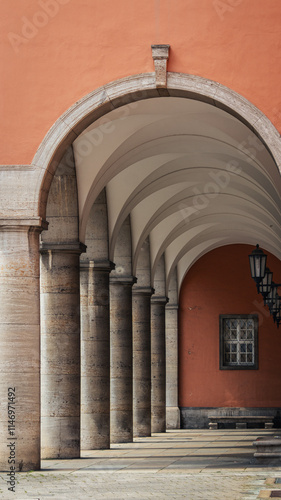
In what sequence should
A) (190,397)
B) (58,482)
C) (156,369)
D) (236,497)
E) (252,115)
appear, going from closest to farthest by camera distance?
(236,497), (58,482), (252,115), (156,369), (190,397)

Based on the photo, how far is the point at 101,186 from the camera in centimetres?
1678

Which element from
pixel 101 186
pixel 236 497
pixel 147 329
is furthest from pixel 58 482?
pixel 147 329

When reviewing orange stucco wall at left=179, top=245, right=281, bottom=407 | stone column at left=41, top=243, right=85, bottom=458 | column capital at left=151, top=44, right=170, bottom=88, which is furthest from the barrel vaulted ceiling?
orange stucco wall at left=179, top=245, right=281, bottom=407

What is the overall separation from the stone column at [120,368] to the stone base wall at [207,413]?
10206mm

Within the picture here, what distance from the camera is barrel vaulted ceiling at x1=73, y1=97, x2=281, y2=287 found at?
50.5ft

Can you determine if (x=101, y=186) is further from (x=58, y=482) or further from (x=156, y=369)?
(x=156, y=369)

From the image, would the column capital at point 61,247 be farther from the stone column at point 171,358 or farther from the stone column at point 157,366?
the stone column at point 171,358

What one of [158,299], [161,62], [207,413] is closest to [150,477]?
[161,62]

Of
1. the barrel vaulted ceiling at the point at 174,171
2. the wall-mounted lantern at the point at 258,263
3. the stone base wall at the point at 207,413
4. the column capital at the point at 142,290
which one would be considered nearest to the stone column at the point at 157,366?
the barrel vaulted ceiling at the point at 174,171

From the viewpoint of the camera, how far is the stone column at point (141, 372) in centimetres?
2372

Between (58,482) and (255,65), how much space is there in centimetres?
573

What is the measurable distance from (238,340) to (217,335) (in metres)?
0.68

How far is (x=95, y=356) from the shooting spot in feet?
58.4

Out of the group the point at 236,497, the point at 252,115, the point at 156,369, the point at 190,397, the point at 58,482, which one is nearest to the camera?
the point at 236,497
